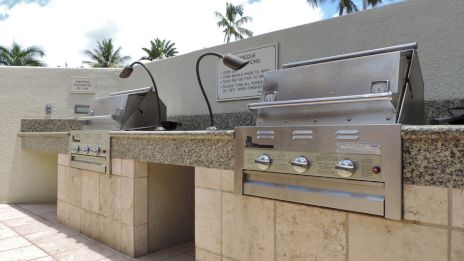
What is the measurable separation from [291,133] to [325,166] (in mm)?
205

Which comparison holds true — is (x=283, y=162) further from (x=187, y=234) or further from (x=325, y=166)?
(x=187, y=234)

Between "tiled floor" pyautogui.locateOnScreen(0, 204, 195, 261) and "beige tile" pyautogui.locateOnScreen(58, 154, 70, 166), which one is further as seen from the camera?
"beige tile" pyautogui.locateOnScreen(58, 154, 70, 166)

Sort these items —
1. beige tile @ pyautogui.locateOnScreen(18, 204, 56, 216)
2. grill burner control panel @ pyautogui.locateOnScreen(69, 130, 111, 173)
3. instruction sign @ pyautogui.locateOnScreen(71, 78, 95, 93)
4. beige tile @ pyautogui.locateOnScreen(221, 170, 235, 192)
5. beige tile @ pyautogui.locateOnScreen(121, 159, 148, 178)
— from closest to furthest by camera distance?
beige tile @ pyautogui.locateOnScreen(221, 170, 235, 192), beige tile @ pyautogui.locateOnScreen(121, 159, 148, 178), grill burner control panel @ pyautogui.locateOnScreen(69, 130, 111, 173), beige tile @ pyautogui.locateOnScreen(18, 204, 56, 216), instruction sign @ pyautogui.locateOnScreen(71, 78, 95, 93)

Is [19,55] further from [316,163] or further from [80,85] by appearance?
[316,163]

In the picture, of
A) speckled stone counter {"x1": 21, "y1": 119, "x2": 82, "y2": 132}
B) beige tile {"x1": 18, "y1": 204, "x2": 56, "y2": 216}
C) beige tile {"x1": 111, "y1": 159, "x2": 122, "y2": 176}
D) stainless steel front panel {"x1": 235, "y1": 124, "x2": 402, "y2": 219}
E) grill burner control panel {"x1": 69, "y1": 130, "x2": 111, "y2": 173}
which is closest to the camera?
stainless steel front panel {"x1": 235, "y1": 124, "x2": 402, "y2": 219}

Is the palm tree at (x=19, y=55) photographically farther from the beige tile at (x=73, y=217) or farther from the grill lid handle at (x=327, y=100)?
the grill lid handle at (x=327, y=100)

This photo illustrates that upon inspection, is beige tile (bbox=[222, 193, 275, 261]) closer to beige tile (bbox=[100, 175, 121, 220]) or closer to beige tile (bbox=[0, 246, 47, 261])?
beige tile (bbox=[100, 175, 121, 220])

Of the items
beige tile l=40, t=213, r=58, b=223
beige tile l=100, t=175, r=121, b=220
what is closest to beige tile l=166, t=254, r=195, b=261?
beige tile l=100, t=175, r=121, b=220

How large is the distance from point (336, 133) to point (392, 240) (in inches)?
16.5

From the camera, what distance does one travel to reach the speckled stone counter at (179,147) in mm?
1693

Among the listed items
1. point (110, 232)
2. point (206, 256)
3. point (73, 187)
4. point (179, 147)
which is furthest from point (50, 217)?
point (206, 256)

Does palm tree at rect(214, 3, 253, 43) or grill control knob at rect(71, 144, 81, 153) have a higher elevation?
palm tree at rect(214, 3, 253, 43)

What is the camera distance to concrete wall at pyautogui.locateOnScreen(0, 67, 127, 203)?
4.63 metres

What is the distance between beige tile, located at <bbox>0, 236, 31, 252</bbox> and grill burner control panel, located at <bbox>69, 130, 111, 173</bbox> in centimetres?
79
